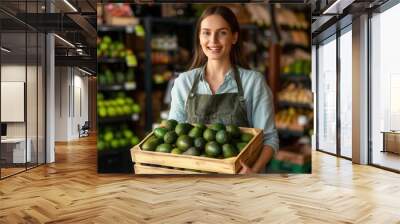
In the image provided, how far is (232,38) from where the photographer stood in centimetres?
469

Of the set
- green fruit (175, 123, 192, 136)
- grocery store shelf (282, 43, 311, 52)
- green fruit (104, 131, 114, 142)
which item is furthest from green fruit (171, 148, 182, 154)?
grocery store shelf (282, 43, 311, 52)

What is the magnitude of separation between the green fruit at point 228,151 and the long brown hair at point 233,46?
93 cm

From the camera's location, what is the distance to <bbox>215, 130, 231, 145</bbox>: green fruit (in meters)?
4.48

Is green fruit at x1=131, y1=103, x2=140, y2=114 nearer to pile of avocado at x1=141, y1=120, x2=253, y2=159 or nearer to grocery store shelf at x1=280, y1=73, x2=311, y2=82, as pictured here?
pile of avocado at x1=141, y1=120, x2=253, y2=159

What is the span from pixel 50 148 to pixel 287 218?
535 cm

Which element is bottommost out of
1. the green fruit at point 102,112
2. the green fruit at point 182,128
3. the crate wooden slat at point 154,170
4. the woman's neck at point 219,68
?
the crate wooden slat at point 154,170

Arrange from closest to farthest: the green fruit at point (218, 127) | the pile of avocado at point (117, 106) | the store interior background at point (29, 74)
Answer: the green fruit at point (218, 127) < the pile of avocado at point (117, 106) < the store interior background at point (29, 74)

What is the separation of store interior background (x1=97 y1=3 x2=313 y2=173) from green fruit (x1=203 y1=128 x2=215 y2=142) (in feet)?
1.81

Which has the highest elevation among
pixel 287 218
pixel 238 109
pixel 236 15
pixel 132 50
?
pixel 236 15

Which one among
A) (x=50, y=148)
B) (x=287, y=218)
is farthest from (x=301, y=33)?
(x=50, y=148)

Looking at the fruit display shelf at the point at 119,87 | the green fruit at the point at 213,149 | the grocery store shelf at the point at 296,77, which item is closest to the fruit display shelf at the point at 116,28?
the fruit display shelf at the point at 119,87

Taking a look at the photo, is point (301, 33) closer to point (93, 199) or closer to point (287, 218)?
point (287, 218)

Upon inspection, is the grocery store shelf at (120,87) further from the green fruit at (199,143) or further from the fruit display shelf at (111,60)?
A: the green fruit at (199,143)

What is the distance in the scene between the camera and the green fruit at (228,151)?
445cm
